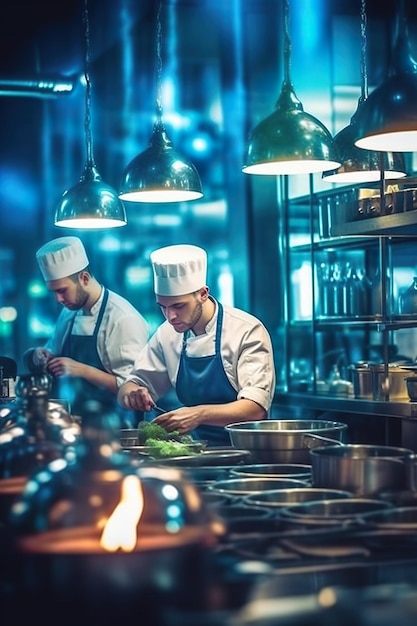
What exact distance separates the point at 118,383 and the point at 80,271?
2.43 feet

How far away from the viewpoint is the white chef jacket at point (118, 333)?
5.57 meters

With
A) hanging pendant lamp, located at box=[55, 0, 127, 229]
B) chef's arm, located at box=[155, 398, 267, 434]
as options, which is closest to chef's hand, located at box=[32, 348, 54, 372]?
hanging pendant lamp, located at box=[55, 0, 127, 229]

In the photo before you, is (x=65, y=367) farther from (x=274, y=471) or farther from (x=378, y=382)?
(x=274, y=471)

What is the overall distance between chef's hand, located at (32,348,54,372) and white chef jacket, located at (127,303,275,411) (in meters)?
0.75

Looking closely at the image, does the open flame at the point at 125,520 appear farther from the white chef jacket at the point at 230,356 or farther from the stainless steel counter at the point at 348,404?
the stainless steel counter at the point at 348,404

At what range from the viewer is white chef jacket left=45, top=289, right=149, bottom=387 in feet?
18.3

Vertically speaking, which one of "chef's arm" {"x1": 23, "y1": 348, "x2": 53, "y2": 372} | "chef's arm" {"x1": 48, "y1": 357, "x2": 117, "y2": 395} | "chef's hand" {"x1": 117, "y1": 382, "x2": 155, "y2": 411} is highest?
"chef's arm" {"x1": 23, "y1": 348, "x2": 53, "y2": 372}

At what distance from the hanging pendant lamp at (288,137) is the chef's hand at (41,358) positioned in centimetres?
231

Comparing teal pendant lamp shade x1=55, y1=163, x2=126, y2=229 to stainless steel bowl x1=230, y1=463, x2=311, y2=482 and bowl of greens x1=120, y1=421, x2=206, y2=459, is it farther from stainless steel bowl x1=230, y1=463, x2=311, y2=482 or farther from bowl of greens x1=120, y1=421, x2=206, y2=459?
stainless steel bowl x1=230, y1=463, x2=311, y2=482

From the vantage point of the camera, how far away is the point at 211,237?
29.0 feet

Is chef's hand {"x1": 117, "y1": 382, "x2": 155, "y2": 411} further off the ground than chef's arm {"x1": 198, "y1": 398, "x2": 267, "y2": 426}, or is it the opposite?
chef's hand {"x1": 117, "y1": 382, "x2": 155, "y2": 411}

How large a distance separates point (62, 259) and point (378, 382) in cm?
195

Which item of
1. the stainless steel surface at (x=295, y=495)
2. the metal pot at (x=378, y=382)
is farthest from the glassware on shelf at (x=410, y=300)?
the stainless steel surface at (x=295, y=495)

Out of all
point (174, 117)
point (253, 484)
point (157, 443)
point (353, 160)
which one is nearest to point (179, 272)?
point (353, 160)
